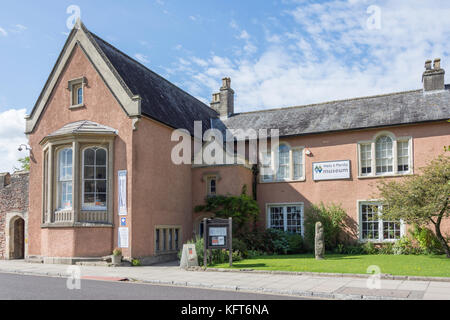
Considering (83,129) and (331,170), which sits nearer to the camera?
(83,129)

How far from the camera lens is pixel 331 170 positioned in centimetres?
2330

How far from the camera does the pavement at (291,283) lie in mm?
10352

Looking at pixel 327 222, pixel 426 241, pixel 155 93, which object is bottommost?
pixel 426 241

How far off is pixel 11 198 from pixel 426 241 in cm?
2213

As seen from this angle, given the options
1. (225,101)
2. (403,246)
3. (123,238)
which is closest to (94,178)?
(123,238)

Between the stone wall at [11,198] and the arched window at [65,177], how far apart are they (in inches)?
154

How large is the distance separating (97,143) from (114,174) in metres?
1.71

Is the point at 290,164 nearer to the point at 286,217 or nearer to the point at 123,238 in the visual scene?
the point at 286,217

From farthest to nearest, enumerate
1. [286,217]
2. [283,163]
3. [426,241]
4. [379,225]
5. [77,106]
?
[283,163], [286,217], [379,225], [77,106], [426,241]

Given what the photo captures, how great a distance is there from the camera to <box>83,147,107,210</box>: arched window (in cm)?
1942

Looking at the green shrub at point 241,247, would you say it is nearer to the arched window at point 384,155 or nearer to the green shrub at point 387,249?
the green shrub at point 387,249

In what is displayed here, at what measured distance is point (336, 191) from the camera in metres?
23.1
